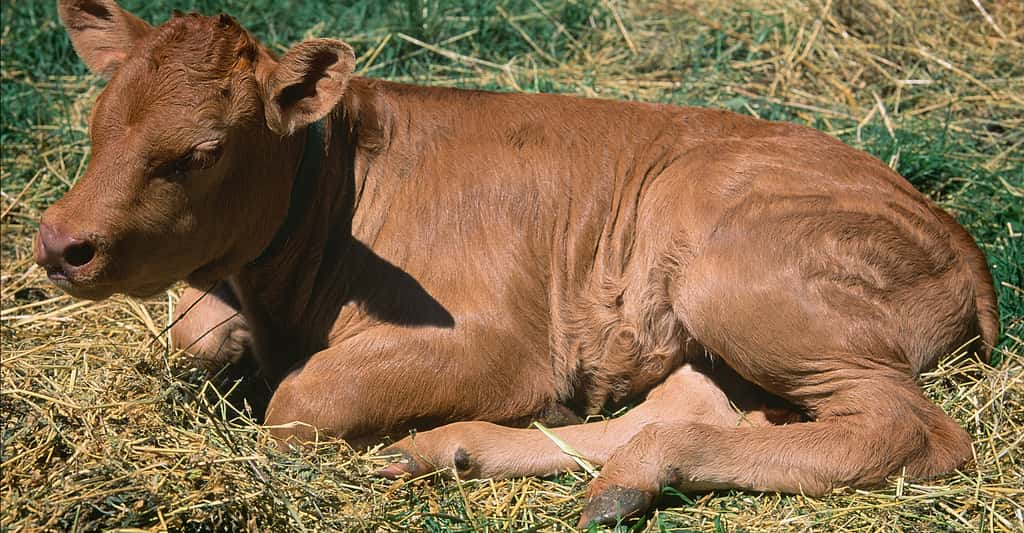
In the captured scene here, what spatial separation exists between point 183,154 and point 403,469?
1.65 metres

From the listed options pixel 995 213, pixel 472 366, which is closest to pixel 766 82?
pixel 995 213

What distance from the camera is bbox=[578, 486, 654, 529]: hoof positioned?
473 centimetres

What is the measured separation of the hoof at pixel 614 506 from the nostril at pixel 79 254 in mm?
2292

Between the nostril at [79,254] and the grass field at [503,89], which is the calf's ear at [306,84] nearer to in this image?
the nostril at [79,254]

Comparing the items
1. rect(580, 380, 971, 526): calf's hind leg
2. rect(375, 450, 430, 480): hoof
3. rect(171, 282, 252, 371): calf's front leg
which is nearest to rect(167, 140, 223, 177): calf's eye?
rect(171, 282, 252, 371): calf's front leg

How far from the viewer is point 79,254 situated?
4.59 metres

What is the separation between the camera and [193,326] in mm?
6000

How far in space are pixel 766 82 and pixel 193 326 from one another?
4.89 m

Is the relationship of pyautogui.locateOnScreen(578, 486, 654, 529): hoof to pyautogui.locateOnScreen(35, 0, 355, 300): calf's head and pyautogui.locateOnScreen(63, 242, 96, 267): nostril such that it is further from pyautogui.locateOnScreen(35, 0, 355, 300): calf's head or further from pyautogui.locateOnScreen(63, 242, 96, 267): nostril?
pyautogui.locateOnScreen(63, 242, 96, 267): nostril

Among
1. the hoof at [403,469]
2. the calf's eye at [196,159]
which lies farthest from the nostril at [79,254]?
the hoof at [403,469]

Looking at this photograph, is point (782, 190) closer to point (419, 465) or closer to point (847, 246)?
point (847, 246)

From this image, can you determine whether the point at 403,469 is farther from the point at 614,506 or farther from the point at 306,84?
the point at 306,84

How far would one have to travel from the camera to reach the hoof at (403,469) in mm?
5020

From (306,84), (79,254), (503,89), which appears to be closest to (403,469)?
(79,254)
